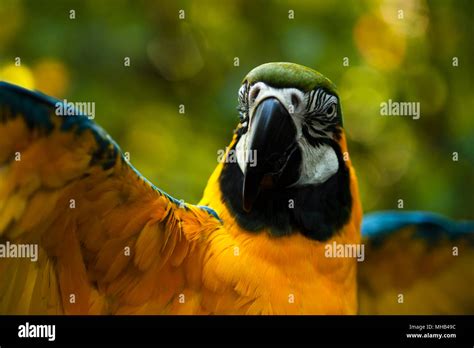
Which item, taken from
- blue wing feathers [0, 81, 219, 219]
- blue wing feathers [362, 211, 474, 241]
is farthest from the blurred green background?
blue wing feathers [0, 81, 219, 219]

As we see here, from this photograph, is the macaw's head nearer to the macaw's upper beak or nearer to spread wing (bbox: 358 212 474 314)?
the macaw's upper beak

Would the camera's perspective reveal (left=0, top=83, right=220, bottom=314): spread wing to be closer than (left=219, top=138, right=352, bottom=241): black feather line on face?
Yes

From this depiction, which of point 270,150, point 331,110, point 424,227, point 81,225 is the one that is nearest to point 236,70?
point 331,110

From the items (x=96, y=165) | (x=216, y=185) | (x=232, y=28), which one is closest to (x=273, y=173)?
(x=216, y=185)

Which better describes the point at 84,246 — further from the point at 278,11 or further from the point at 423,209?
the point at 423,209

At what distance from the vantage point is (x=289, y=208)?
5.94 feet

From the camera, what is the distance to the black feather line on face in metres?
1.80

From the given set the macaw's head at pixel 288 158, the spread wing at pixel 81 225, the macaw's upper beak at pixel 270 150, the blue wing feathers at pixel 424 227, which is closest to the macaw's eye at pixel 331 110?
the macaw's head at pixel 288 158

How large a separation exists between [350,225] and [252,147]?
0.46m

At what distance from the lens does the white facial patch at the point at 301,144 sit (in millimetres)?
1718

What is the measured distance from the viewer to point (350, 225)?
1.88 metres

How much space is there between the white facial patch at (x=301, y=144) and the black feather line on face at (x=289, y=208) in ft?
0.09

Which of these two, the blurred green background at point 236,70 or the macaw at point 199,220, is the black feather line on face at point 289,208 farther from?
the blurred green background at point 236,70

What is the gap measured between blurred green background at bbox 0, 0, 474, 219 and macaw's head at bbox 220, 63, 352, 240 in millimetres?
703
